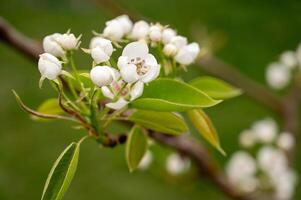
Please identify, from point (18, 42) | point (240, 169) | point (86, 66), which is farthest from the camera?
point (86, 66)

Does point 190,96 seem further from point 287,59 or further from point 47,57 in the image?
point 287,59

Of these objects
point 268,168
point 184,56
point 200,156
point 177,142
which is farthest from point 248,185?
point 184,56

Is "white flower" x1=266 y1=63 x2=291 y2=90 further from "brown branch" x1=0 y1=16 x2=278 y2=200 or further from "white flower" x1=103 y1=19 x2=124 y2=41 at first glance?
"white flower" x1=103 y1=19 x2=124 y2=41

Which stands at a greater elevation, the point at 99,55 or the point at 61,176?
the point at 99,55

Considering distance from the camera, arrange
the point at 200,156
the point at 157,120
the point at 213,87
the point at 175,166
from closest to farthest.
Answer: the point at 157,120 < the point at 213,87 < the point at 200,156 < the point at 175,166

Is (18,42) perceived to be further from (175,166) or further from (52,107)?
(175,166)

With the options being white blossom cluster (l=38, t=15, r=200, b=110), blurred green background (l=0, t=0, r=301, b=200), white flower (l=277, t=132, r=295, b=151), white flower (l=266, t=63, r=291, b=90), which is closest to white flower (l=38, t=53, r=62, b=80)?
white blossom cluster (l=38, t=15, r=200, b=110)

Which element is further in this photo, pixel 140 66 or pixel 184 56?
pixel 184 56
